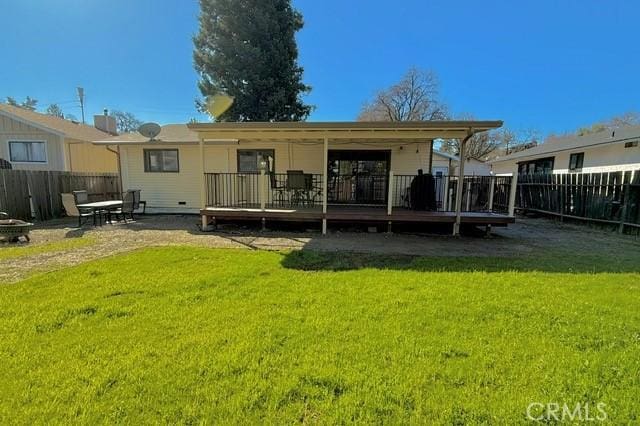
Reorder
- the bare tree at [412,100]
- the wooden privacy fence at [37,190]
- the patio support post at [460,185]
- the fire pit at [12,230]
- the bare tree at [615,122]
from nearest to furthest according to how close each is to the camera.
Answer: the fire pit at [12,230] → the patio support post at [460,185] → the wooden privacy fence at [37,190] → the bare tree at [615,122] → the bare tree at [412,100]

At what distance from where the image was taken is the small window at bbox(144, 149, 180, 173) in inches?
442

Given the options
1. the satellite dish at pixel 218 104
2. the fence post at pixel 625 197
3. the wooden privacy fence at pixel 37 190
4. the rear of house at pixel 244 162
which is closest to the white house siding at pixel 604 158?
the fence post at pixel 625 197

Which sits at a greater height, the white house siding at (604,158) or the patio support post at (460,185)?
the white house siding at (604,158)

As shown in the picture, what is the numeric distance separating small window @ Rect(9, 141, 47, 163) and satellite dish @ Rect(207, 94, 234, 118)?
25.1ft

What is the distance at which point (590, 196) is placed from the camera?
962cm

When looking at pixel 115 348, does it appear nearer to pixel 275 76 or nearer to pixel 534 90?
pixel 275 76

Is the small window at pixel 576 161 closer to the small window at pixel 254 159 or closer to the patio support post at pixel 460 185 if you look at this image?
the patio support post at pixel 460 185

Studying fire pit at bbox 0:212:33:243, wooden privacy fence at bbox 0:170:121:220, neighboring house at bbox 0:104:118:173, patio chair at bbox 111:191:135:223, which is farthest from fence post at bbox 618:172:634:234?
neighboring house at bbox 0:104:118:173

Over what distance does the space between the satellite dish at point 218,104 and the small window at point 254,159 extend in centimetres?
697

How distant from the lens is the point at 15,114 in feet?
42.6

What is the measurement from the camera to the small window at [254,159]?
10516 mm

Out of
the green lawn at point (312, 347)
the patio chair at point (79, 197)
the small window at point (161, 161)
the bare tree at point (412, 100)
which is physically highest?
the bare tree at point (412, 100)

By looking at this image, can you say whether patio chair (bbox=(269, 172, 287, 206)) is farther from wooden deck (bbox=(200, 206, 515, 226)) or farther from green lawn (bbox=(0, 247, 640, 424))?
green lawn (bbox=(0, 247, 640, 424))

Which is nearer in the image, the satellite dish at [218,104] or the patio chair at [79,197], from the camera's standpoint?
the patio chair at [79,197]
